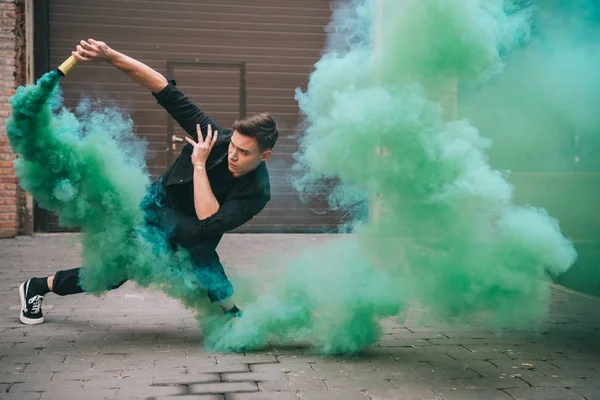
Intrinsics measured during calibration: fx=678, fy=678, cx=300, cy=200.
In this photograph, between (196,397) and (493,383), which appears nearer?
(196,397)

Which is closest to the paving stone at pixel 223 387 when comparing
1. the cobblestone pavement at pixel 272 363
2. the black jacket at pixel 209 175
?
the cobblestone pavement at pixel 272 363

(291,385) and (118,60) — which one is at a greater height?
(118,60)

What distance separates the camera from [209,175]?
4.19 meters

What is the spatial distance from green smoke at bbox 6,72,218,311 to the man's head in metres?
0.65

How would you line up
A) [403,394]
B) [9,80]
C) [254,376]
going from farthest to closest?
[9,80], [254,376], [403,394]

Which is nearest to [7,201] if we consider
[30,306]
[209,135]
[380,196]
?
[30,306]

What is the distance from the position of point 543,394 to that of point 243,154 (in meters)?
2.09

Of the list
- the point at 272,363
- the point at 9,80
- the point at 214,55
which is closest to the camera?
the point at 272,363

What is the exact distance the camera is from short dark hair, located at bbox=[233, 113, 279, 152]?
3.96m

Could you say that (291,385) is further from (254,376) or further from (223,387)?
(223,387)

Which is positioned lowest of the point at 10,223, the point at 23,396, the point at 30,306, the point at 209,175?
the point at 23,396

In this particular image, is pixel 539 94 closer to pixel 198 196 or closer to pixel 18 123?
pixel 198 196

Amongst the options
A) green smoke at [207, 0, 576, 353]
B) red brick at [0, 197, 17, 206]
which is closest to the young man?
green smoke at [207, 0, 576, 353]

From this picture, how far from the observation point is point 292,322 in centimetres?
411
